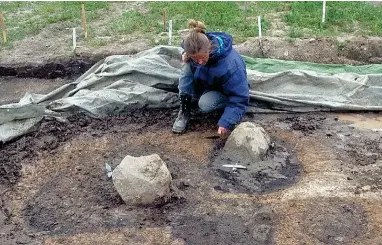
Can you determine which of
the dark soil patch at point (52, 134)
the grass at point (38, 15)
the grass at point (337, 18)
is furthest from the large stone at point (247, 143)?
the grass at point (38, 15)

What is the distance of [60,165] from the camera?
508 centimetres

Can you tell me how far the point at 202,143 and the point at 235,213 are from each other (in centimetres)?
122

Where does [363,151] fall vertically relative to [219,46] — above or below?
below

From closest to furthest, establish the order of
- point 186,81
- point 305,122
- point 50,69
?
point 186,81, point 305,122, point 50,69

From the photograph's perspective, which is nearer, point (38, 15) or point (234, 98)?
point (234, 98)

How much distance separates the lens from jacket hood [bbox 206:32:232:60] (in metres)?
4.99

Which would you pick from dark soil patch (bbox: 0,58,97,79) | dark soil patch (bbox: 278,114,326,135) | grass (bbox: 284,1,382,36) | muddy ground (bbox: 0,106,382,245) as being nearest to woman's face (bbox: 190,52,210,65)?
muddy ground (bbox: 0,106,382,245)

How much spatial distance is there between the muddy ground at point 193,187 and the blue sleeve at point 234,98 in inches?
11.2

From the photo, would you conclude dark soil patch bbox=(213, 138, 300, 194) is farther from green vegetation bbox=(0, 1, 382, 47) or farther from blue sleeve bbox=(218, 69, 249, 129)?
green vegetation bbox=(0, 1, 382, 47)

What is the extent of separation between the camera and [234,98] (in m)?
5.21

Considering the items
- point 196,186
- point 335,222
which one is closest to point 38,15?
point 196,186

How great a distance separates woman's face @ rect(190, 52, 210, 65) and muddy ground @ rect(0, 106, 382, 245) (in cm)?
86

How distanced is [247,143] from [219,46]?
0.88 metres

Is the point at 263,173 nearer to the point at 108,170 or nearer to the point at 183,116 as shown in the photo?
the point at 183,116
